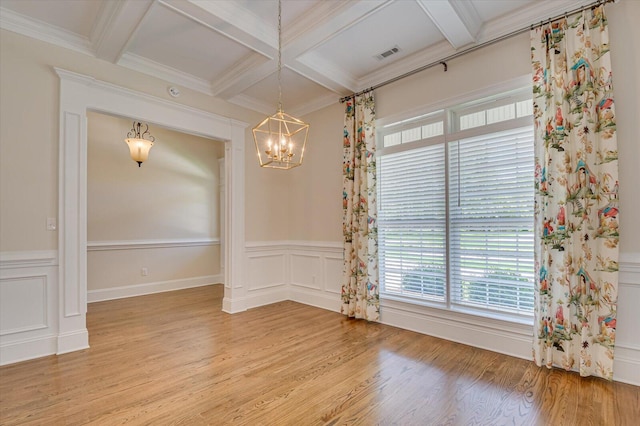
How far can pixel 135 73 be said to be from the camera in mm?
3607

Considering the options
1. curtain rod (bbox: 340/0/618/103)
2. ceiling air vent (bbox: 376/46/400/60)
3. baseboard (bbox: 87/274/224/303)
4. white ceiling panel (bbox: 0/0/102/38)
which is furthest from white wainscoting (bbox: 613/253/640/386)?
baseboard (bbox: 87/274/224/303)

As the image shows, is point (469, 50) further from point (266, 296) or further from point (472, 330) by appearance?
point (266, 296)

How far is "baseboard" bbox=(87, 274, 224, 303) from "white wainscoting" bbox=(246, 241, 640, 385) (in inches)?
89.0

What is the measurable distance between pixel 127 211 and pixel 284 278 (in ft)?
10.3

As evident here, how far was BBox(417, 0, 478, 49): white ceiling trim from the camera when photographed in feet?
8.50

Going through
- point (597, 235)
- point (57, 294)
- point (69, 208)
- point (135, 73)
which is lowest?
point (57, 294)

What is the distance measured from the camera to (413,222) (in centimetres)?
376

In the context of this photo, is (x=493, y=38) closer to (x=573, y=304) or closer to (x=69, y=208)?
(x=573, y=304)

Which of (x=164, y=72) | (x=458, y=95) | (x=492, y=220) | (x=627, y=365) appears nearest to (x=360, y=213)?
(x=492, y=220)

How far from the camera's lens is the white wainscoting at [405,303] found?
2.39m

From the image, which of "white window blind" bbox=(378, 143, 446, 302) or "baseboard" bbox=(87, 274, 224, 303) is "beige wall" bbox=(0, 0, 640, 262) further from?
"baseboard" bbox=(87, 274, 224, 303)

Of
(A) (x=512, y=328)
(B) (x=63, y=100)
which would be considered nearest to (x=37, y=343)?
(B) (x=63, y=100)

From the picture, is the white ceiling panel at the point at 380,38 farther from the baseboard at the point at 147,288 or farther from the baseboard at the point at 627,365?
the baseboard at the point at 147,288

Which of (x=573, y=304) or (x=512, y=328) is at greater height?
(x=573, y=304)
